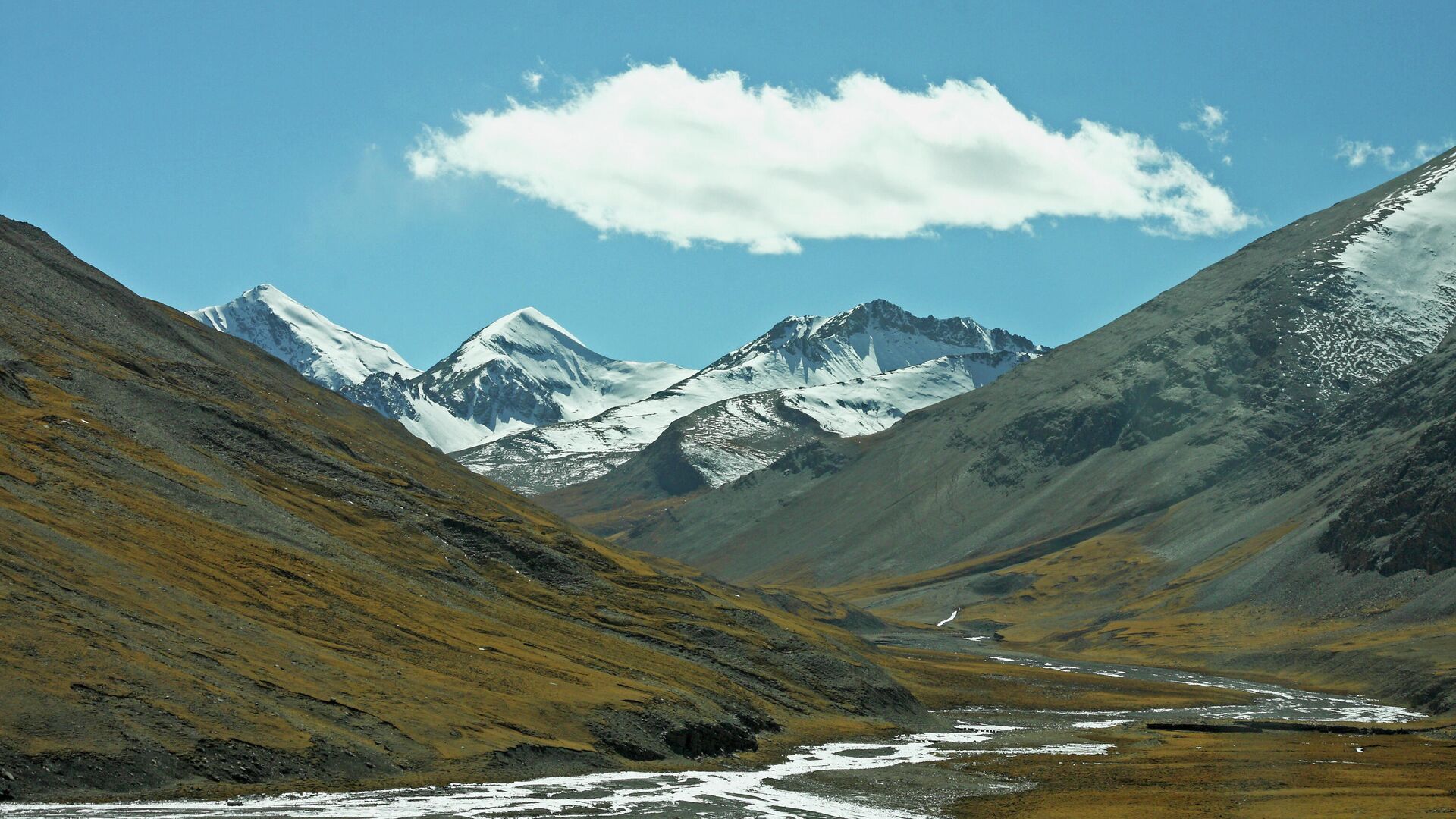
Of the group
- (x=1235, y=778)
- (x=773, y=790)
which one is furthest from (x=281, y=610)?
(x=1235, y=778)

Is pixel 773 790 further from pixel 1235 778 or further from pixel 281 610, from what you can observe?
pixel 281 610

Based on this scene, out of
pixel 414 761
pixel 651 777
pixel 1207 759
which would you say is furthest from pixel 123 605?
pixel 1207 759

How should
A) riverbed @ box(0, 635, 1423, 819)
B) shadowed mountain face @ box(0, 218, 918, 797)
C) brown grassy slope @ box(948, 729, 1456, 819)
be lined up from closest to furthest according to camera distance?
riverbed @ box(0, 635, 1423, 819)
shadowed mountain face @ box(0, 218, 918, 797)
brown grassy slope @ box(948, 729, 1456, 819)

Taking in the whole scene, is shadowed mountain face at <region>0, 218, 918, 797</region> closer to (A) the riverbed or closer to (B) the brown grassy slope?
(A) the riverbed

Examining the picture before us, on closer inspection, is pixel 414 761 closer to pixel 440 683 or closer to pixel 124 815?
pixel 440 683

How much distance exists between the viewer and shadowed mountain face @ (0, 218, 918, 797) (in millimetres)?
62312

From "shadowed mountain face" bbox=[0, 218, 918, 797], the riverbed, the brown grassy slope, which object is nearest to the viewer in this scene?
the riverbed

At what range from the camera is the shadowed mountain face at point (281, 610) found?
62.3 meters

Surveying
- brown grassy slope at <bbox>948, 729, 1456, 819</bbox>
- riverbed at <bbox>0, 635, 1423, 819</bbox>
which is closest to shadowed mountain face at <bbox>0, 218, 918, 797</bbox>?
riverbed at <bbox>0, 635, 1423, 819</bbox>

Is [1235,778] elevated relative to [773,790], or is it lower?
elevated

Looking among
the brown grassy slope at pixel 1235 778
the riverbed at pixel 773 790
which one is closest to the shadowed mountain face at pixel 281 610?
the riverbed at pixel 773 790

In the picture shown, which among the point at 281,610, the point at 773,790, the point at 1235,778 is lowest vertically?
the point at 773,790

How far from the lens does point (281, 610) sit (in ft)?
281

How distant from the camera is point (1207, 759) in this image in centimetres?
9238
